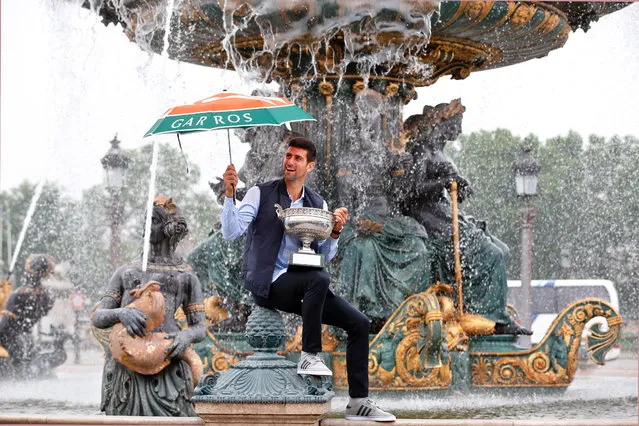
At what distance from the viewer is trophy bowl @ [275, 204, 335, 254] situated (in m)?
5.48

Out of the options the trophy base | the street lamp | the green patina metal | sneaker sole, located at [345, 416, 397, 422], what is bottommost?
sneaker sole, located at [345, 416, 397, 422]

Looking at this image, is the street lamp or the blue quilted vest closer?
the blue quilted vest

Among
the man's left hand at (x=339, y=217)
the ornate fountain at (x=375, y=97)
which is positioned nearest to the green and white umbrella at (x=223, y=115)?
the man's left hand at (x=339, y=217)

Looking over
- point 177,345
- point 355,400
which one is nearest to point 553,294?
point 177,345

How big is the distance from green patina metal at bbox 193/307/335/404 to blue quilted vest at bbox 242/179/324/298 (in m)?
0.14

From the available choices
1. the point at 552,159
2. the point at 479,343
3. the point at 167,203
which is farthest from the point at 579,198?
the point at 167,203

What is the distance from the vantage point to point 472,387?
1025 cm

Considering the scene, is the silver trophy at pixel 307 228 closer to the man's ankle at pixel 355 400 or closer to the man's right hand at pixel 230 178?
the man's right hand at pixel 230 178

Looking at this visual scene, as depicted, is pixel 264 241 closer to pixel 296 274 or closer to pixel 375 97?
pixel 296 274

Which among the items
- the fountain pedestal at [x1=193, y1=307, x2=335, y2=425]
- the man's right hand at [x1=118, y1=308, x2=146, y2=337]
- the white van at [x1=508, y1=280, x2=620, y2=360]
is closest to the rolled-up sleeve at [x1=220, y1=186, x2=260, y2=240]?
the fountain pedestal at [x1=193, y1=307, x2=335, y2=425]

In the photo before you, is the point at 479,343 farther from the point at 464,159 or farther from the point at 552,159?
the point at 552,159

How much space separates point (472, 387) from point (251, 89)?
324cm

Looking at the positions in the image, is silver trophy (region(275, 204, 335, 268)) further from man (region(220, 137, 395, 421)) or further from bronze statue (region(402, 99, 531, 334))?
bronze statue (region(402, 99, 531, 334))

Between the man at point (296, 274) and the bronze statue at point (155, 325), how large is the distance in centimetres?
129
